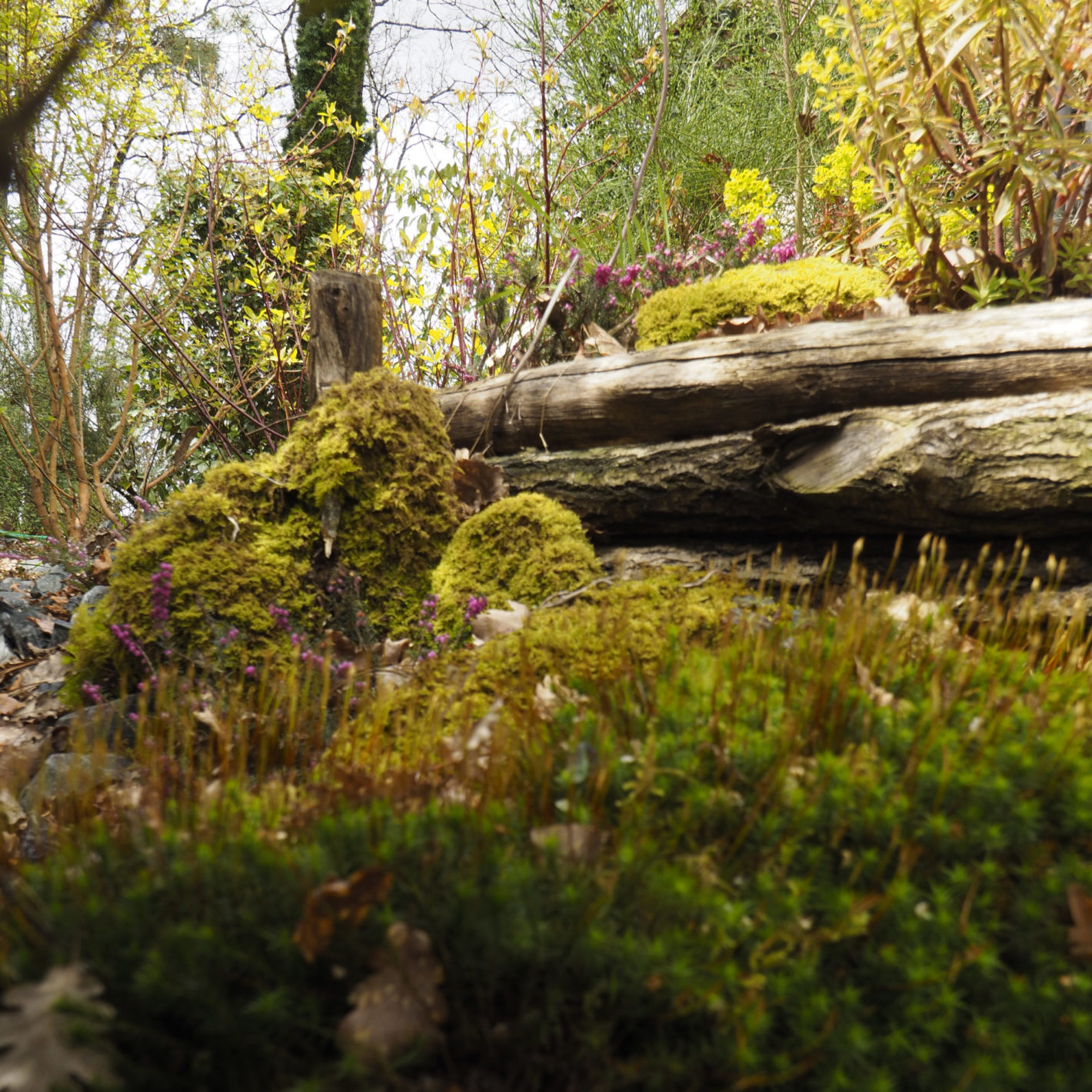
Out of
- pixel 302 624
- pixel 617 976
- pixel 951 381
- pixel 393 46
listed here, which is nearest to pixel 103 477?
pixel 393 46

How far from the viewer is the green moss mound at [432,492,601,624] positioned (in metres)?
3.26

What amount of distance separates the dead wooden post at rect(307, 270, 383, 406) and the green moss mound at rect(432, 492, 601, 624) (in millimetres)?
1123

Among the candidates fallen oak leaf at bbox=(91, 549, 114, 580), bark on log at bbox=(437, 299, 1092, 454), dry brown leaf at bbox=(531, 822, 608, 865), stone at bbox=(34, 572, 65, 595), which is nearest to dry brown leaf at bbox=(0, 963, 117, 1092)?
dry brown leaf at bbox=(531, 822, 608, 865)

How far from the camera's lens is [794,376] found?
3568 millimetres

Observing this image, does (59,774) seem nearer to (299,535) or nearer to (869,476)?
(299,535)

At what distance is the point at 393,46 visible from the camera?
9344mm

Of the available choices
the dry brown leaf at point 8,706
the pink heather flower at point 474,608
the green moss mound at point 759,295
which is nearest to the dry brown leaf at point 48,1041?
the pink heather flower at point 474,608

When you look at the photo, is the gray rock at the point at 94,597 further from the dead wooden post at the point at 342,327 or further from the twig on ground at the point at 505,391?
the twig on ground at the point at 505,391

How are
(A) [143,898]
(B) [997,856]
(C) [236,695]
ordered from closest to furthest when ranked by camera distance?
(A) [143,898] < (B) [997,856] < (C) [236,695]

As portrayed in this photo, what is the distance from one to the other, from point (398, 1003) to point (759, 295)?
405 cm

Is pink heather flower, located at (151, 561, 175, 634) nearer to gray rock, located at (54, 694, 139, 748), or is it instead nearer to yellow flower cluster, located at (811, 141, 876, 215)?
gray rock, located at (54, 694, 139, 748)

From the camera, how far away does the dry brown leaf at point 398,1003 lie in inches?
47.4

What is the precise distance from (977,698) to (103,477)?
35.1ft

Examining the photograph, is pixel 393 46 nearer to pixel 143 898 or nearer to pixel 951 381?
pixel 951 381
